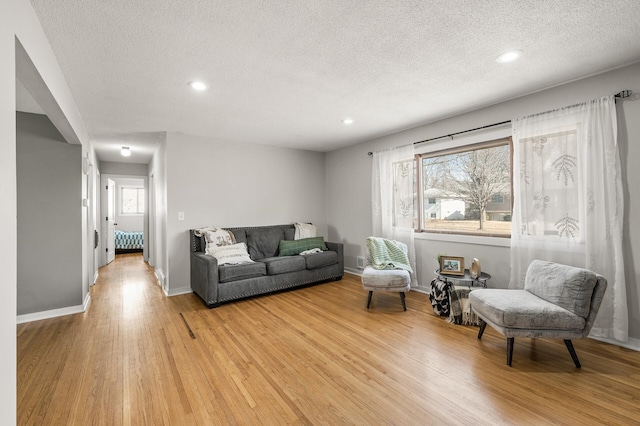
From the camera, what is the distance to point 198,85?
2734mm

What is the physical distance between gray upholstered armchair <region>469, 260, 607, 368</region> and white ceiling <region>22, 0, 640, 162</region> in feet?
5.85

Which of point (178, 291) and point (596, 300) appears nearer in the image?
point (596, 300)

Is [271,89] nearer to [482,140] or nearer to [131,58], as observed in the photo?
[131,58]

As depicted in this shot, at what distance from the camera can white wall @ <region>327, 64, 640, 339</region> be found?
2484mm

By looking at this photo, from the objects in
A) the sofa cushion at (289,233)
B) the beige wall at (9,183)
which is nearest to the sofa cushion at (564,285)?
the beige wall at (9,183)

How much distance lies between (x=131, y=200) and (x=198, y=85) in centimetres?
872

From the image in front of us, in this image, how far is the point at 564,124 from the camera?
2850mm

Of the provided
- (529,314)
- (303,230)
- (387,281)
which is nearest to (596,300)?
(529,314)

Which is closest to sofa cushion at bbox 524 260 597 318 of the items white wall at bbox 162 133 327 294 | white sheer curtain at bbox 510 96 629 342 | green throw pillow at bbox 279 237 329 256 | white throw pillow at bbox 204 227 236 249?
white sheer curtain at bbox 510 96 629 342

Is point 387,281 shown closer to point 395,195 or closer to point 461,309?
point 461,309

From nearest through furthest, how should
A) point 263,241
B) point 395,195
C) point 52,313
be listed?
point 52,313, point 395,195, point 263,241

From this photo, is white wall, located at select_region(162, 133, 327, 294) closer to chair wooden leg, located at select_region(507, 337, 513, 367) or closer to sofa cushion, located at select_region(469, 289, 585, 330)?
sofa cushion, located at select_region(469, 289, 585, 330)

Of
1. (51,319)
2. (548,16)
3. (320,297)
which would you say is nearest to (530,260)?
(548,16)

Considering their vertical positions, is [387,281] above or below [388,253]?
below
